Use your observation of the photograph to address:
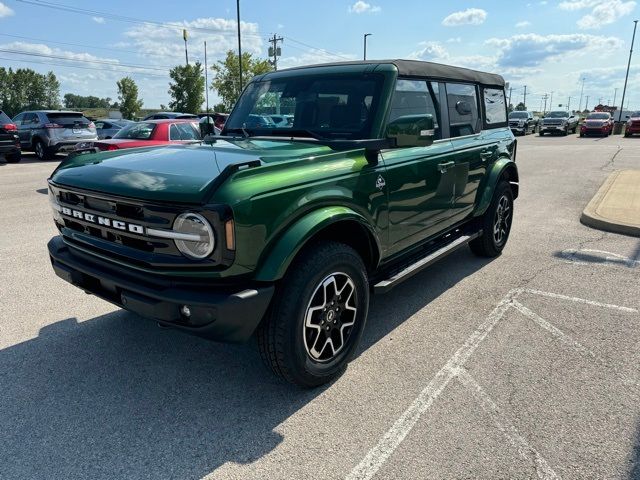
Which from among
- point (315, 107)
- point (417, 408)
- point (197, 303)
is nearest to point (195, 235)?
point (197, 303)

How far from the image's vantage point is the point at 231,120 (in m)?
4.41

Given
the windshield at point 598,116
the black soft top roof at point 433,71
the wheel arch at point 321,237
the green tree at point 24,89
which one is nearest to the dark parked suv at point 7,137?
the black soft top roof at point 433,71

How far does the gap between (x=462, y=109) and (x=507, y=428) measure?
125 inches

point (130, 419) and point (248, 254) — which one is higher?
point (248, 254)

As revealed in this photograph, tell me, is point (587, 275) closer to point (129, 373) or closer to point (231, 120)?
point (231, 120)

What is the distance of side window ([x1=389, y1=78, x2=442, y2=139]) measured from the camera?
3633 millimetres

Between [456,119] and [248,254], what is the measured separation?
2.96 meters

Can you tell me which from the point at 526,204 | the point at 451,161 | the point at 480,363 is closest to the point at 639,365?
the point at 480,363

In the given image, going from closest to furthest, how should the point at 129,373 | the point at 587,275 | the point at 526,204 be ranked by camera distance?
the point at 129,373, the point at 587,275, the point at 526,204

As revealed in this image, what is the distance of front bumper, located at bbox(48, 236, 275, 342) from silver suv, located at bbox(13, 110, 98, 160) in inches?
646

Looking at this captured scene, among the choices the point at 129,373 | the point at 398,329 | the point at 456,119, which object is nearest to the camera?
the point at 129,373

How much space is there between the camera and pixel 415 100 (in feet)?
12.8

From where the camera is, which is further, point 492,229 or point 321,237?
point 492,229

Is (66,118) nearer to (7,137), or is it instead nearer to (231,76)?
(7,137)
